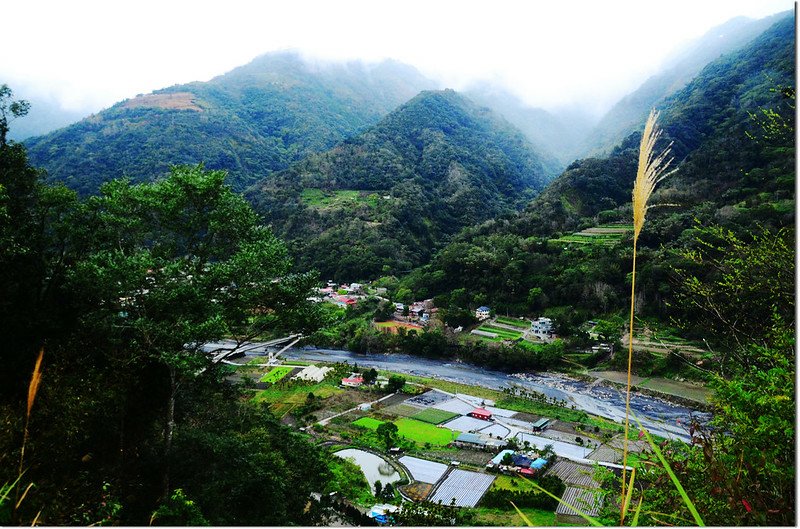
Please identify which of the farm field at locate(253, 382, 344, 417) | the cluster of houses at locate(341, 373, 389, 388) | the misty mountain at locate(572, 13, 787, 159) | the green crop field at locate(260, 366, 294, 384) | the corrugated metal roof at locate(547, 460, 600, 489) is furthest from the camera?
the misty mountain at locate(572, 13, 787, 159)

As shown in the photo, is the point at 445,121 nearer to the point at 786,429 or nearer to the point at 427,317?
the point at 427,317

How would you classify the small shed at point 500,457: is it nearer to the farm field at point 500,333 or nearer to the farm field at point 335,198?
the farm field at point 500,333

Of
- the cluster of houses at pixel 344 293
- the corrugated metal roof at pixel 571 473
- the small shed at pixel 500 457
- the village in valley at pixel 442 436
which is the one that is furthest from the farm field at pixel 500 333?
the corrugated metal roof at pixel 571 473

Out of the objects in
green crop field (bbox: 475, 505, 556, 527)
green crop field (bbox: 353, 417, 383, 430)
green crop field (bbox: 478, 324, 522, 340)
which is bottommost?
green crop field (bbox: 478, 324, 522, 340)

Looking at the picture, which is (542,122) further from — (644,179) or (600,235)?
(644,179)

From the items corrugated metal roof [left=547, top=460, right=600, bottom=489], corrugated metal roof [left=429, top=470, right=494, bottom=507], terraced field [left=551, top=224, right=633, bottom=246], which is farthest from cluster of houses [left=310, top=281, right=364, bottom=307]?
corrugated metal roof [left=547, top=460, right=600, bottom=489]

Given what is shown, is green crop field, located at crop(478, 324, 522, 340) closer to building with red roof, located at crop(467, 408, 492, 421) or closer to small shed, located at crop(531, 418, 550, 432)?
building with red roof, located at crop(467, 408, 492, 421)

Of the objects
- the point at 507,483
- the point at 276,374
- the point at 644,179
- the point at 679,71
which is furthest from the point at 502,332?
the point at 679,71
